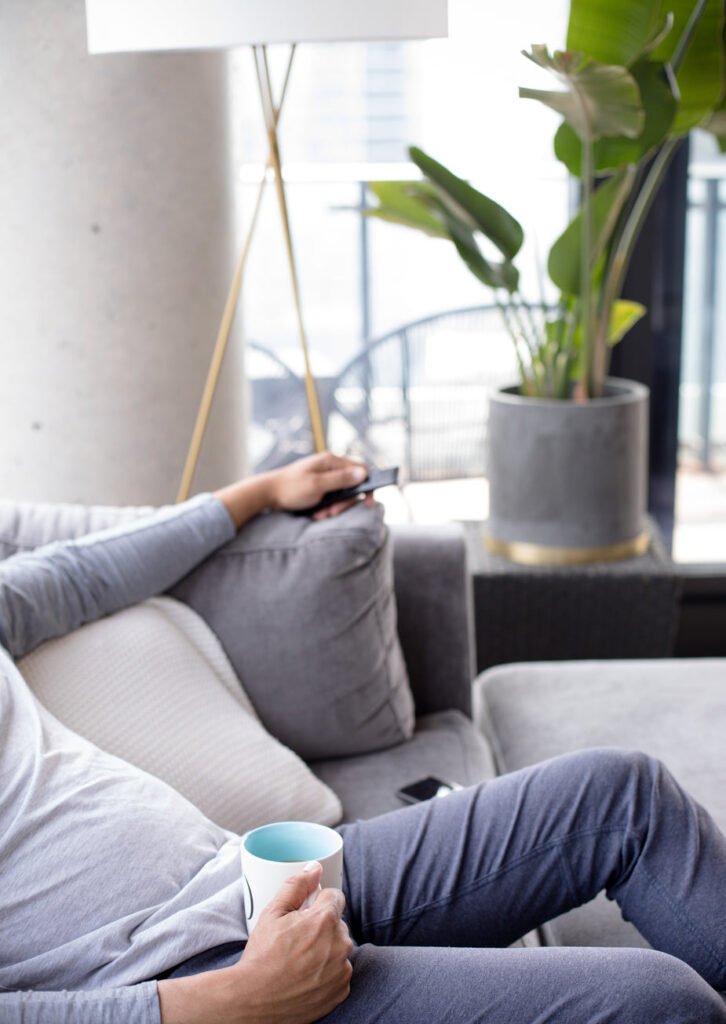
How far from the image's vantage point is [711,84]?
81.0 inches

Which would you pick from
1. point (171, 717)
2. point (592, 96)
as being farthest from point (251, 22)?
point (171, 717)

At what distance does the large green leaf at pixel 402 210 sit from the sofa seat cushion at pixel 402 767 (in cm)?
104

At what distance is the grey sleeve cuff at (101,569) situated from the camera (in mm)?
1365

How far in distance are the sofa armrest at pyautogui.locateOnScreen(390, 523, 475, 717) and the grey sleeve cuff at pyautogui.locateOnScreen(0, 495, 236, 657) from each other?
A: 35 centimetres

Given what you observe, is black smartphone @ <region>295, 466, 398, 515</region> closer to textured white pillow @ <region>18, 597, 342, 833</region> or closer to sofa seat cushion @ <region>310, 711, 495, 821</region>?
textured white pillow @ <region>18, 597, 342, 833</region>

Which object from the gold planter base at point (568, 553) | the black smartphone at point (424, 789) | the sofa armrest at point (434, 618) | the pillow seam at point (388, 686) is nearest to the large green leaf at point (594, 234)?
the gold planter base at point (568, 553)

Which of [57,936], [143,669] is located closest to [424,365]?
[143,669]

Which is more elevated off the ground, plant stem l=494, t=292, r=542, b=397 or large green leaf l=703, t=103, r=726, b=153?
large green leaf l=703, t=103, r=726, b=153

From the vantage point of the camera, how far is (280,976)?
3.12ft

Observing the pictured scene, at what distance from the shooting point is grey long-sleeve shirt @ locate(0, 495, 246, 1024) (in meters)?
1.02

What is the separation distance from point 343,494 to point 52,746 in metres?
0.65

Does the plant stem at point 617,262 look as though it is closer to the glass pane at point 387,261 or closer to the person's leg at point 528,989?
the glass pane at point 387,261

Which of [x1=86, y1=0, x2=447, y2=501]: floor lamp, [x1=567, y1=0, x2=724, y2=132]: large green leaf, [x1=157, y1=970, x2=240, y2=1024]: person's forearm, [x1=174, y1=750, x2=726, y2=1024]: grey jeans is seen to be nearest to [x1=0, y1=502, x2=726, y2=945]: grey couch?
[x1=174, y1=750, x2=726, y2=1024]: grey jeans

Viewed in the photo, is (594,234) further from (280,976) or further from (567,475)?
(280,976)
